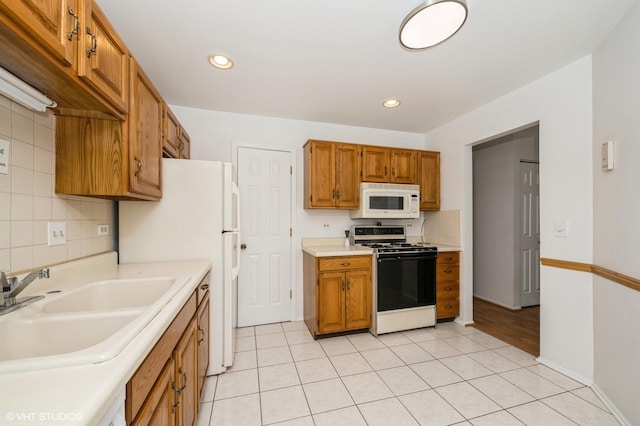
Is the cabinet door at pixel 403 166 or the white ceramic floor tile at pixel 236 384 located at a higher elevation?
the cabinet door at pixel 403 166

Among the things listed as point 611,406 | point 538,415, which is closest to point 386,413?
point 538,415

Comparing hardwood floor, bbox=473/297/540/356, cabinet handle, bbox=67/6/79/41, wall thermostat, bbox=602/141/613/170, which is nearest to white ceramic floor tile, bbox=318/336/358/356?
hardwood floor, bbox=473/297/540/356

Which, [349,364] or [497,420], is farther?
[349,364]

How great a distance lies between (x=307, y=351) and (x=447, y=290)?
1.77 m

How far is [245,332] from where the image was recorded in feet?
9.36

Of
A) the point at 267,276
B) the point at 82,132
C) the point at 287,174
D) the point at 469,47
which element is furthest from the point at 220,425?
the point at 469,47

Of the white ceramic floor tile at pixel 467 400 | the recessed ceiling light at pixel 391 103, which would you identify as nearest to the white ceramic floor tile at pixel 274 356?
the white ceramic floor tile at pixel 467 400

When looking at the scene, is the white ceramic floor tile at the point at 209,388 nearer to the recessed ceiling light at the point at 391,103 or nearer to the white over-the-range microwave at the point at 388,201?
the white over-the-range microwave at the point at 388,201

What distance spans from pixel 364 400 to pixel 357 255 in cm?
128

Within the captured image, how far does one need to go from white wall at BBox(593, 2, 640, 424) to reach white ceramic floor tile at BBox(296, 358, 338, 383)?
1823 millimetres

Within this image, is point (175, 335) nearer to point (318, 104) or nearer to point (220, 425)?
point (220, 425)

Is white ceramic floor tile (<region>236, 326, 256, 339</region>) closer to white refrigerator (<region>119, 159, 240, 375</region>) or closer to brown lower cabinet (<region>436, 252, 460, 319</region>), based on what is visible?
white refrigerator (<region>119, 159, 240, 375</region>)

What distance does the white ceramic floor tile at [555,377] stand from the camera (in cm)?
192

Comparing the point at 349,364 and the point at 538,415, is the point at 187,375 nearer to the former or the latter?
the point at 349,364
